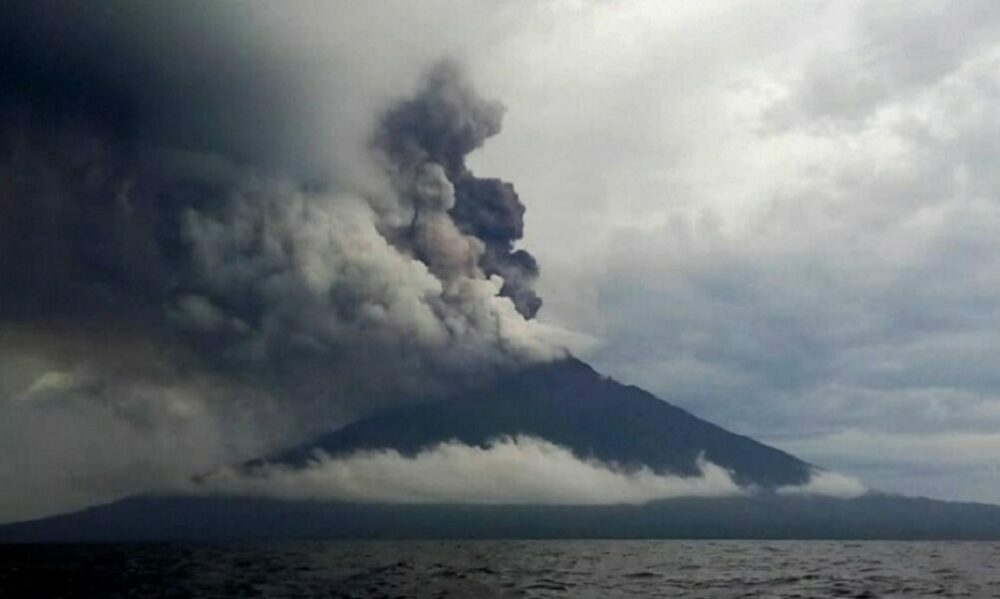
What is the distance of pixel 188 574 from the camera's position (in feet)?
330

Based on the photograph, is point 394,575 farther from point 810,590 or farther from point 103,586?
point 810,590

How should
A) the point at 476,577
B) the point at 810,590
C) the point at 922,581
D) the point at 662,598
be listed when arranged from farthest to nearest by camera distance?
the point at 476,577 → the point at 922,581 → the point at 810,590 → the point at 662,598

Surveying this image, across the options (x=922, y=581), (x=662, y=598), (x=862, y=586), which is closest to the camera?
(x=662, y=598)

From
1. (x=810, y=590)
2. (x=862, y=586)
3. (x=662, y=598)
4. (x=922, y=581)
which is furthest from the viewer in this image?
(x=922, y=581)

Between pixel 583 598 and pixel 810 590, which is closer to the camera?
pixel 583 598

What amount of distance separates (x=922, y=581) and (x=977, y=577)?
14436 millimetres

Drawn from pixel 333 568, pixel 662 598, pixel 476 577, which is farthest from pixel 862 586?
pixel 333 568

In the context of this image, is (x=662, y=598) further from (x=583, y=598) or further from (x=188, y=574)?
(x=188, y=574)

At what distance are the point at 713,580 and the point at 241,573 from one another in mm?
50742

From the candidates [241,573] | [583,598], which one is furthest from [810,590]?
[241,573]

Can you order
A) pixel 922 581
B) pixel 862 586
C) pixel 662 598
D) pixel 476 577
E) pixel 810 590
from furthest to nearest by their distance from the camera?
1. pixel 476 577
2. pixel 922 581
3. pixel 862 586
4. pixel 810 590
5. pixel 662 598

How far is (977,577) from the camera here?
3957 inches

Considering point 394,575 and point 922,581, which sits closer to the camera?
point 922,581

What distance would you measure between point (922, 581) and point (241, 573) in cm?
7062
